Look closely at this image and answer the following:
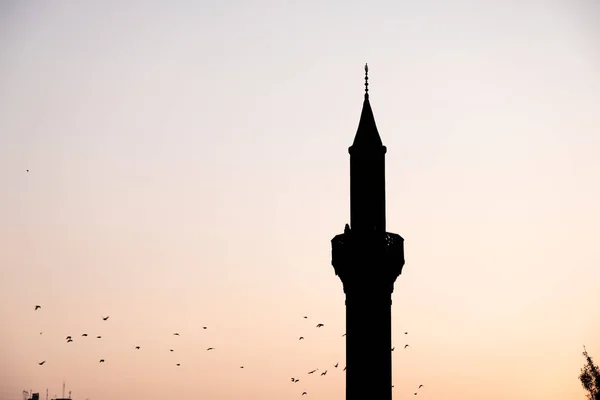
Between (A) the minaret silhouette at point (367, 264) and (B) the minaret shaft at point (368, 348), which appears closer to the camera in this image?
(B) the minaret shaft at point (368, 348)

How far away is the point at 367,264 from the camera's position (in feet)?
152

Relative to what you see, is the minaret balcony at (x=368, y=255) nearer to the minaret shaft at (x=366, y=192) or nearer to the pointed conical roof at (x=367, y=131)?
the minaret shaft at (x=366, y=192)

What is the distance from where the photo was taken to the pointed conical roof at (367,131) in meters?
46.9

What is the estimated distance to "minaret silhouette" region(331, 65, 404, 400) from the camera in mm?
44875

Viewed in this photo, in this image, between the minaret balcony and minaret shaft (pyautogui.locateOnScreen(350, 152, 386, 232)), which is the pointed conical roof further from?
the minaret balcony

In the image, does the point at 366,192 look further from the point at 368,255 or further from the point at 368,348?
the point at 368,348

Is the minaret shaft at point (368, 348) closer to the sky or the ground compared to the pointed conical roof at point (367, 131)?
closer to the ground

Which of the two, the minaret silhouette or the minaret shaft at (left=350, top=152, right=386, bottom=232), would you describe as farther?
the minaret shaft at (left=350, top=152, right=386, bottom=232)

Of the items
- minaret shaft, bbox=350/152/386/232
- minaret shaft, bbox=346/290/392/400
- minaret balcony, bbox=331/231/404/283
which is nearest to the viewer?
minaret shaft, bbox=346/290/392/400

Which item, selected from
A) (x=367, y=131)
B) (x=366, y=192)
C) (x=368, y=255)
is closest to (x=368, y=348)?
(x=368, y=255)

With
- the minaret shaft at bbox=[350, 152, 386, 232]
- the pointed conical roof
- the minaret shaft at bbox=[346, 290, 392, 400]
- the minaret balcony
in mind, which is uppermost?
the pointed conical roof

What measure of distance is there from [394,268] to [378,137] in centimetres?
567

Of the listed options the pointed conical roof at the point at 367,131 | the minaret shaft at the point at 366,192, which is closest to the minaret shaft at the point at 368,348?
the minaret shaft at the point at 366,192

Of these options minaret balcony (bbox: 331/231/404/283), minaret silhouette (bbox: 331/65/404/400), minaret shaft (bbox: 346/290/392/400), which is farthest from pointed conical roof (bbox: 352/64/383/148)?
minaret shaft (bbox: 346/290/392/400)
